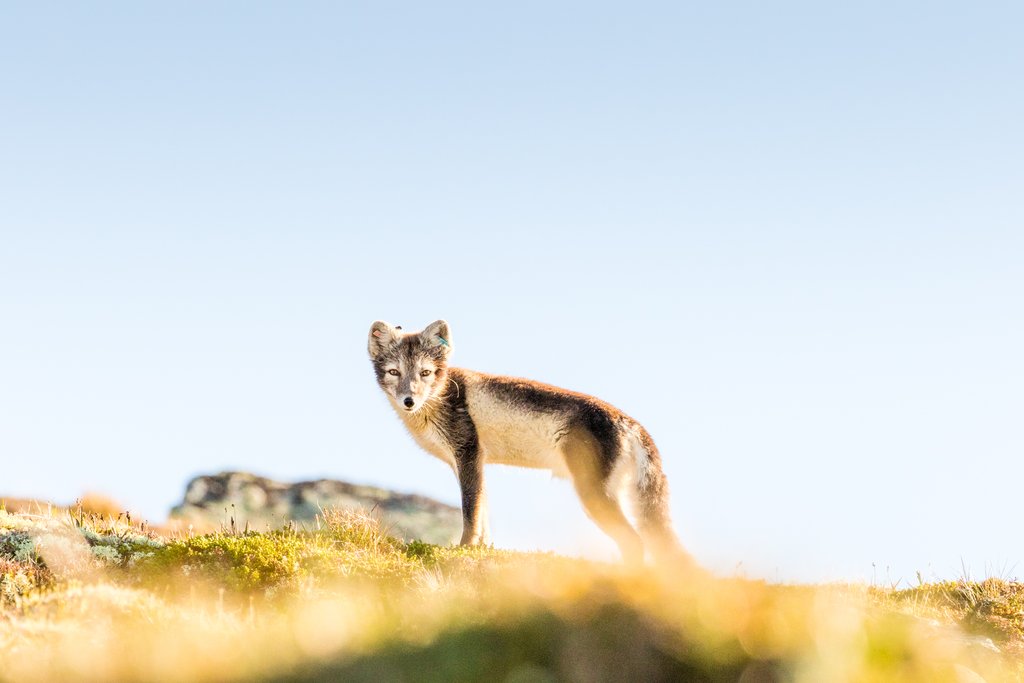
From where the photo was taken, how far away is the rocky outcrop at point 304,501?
2653 cm

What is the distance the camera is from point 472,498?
517 inches

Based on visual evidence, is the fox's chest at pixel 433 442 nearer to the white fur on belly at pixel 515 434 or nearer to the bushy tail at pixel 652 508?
the white fur on belly at pixel 515 434

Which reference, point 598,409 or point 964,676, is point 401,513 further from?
point 964,676

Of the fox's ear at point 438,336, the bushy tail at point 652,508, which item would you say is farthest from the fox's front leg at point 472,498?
the bushy tail at point 652,508

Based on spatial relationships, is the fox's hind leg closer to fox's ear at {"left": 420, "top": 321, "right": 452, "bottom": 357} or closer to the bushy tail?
the bushy tail

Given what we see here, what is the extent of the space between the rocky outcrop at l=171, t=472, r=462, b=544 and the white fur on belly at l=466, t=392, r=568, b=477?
1308 cm

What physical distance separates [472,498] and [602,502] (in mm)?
2169

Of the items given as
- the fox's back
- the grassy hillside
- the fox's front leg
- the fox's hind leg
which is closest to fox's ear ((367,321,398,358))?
the fox's back

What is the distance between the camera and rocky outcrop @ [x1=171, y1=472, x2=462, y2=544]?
2653 cm

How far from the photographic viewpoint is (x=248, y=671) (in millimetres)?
6004

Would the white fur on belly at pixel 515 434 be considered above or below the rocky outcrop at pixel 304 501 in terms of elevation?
above

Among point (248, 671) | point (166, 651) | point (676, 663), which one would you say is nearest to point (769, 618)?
point (676, 663)

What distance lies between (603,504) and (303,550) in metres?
3.78

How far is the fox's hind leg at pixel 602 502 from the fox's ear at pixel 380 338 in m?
3.40
